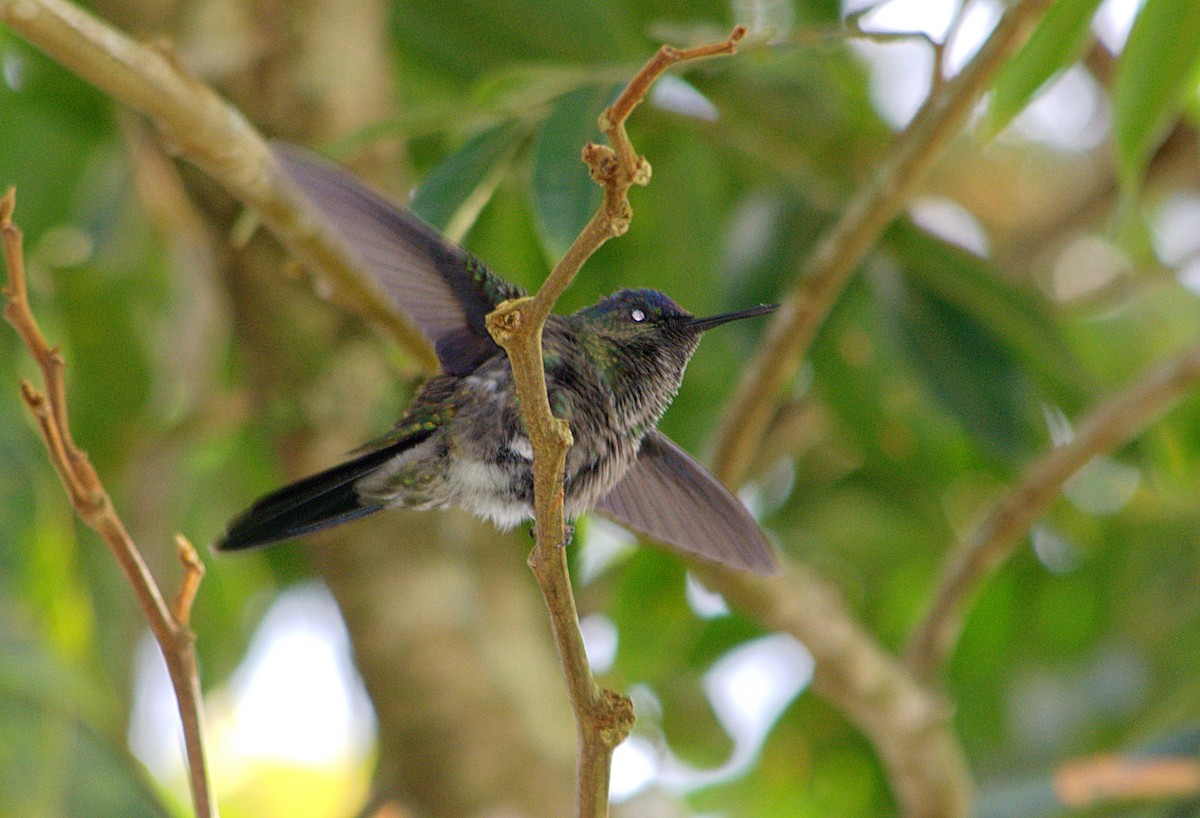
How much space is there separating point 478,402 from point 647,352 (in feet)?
0.81

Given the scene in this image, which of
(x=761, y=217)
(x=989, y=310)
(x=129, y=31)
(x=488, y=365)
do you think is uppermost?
(x=129, y=31)

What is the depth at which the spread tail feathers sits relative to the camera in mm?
1890

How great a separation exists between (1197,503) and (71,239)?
3275 millimetres

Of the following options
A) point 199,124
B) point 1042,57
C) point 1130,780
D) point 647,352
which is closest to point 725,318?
point 647,352

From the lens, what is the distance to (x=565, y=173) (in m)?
1.90

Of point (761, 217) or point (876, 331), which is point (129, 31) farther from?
point (876, 331)

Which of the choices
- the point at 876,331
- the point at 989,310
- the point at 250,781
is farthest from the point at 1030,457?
the point at 250,781

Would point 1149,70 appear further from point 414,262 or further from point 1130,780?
point 1130,780

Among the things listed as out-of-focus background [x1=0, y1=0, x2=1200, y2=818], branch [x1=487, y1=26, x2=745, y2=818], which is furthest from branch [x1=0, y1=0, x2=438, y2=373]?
branch [x1=487, y1=26, x2=745, y2=818]

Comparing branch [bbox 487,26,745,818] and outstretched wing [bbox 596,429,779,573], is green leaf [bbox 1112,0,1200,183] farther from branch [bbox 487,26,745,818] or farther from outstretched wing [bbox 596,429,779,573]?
branch [bbox 487,26,745,818]

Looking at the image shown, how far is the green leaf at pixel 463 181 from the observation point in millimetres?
1910

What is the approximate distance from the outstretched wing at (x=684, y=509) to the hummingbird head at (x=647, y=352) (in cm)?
16

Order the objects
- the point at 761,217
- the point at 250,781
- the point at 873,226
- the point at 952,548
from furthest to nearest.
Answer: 1. the point at 250,781
2. the point at 952,548
3. the point at 761,217
4. the point at 873,226

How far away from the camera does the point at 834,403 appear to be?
3.14 m
